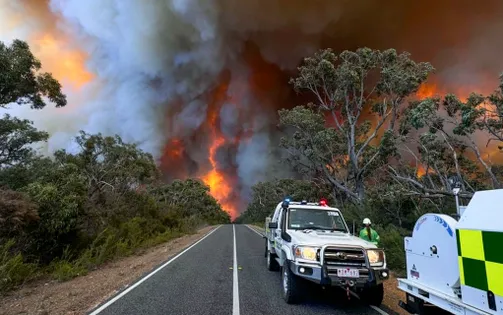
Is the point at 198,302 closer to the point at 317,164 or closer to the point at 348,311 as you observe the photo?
the point at 348,311

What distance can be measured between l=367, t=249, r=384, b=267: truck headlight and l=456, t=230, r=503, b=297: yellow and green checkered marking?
9.78 ft

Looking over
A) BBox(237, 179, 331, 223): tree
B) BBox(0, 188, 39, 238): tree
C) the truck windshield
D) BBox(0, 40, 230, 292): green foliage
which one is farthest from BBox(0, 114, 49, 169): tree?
BBox(237, 179, 331, 223): tree

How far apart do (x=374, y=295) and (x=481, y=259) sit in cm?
408

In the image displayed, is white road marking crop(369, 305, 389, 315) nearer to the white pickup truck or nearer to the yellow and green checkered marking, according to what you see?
the white pickup truck

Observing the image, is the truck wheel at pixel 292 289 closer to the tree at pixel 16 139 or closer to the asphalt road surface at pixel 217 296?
the asphalt road surface at pixel 217 296

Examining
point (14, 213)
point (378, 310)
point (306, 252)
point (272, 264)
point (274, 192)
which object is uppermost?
point (274, 192)

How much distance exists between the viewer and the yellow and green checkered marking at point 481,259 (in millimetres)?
3189

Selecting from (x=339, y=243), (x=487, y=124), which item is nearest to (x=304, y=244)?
(x=339, y=243)

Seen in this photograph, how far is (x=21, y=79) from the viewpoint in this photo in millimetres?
15805

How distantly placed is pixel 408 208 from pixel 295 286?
13.2 meters

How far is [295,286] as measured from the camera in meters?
6.95

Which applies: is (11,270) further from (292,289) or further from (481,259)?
(481,259)

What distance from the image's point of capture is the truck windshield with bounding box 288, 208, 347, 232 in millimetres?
8597

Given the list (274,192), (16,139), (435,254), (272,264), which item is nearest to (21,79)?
(16,139)
